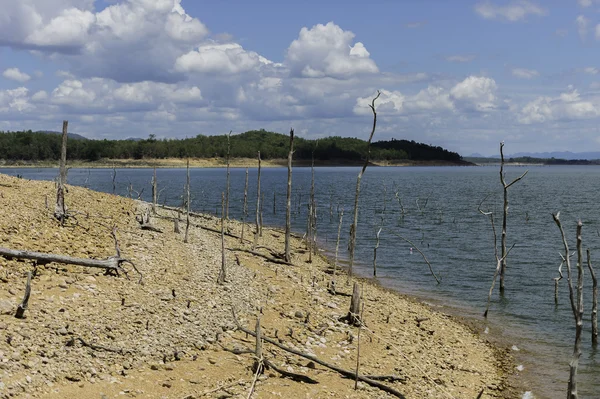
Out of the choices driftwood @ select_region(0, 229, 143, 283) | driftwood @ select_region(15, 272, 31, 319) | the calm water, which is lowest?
the calm water

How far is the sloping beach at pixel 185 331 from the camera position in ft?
38.2

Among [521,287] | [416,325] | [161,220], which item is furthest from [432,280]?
[161,220]

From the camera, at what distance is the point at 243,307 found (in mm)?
16891

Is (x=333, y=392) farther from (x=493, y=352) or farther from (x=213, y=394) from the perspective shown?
(x=493, y=352)

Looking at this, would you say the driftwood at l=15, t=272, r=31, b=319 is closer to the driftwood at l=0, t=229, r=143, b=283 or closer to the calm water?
the driftwood at l=0, t=229, r=143, b=283

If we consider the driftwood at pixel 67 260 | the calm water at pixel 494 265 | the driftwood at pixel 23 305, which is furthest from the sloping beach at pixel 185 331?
the calm water at pixel 494 265

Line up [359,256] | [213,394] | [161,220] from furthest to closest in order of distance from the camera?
[359,256]
[161,220]
[213,394]

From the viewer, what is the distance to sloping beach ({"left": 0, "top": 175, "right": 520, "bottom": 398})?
11.6 metres

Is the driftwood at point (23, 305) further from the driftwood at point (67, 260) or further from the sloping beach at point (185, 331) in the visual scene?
the driftwood at point (67, 260)

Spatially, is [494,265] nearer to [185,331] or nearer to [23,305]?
[185,331]

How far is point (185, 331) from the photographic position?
1423 centimetres

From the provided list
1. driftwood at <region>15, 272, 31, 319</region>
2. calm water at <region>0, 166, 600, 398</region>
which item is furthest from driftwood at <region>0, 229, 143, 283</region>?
calm water at <region>0, 166, 600, 398</region>

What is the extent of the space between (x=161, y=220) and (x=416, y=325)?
18.2 meters

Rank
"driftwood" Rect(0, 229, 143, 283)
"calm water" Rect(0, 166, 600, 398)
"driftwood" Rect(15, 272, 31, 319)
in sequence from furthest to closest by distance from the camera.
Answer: "calm water" Rect(0, 166, 600, 398) < "driftwood" Rect(0, 229, 143, 283) < "driftwood" Rect(15, 272, 31, 319)
